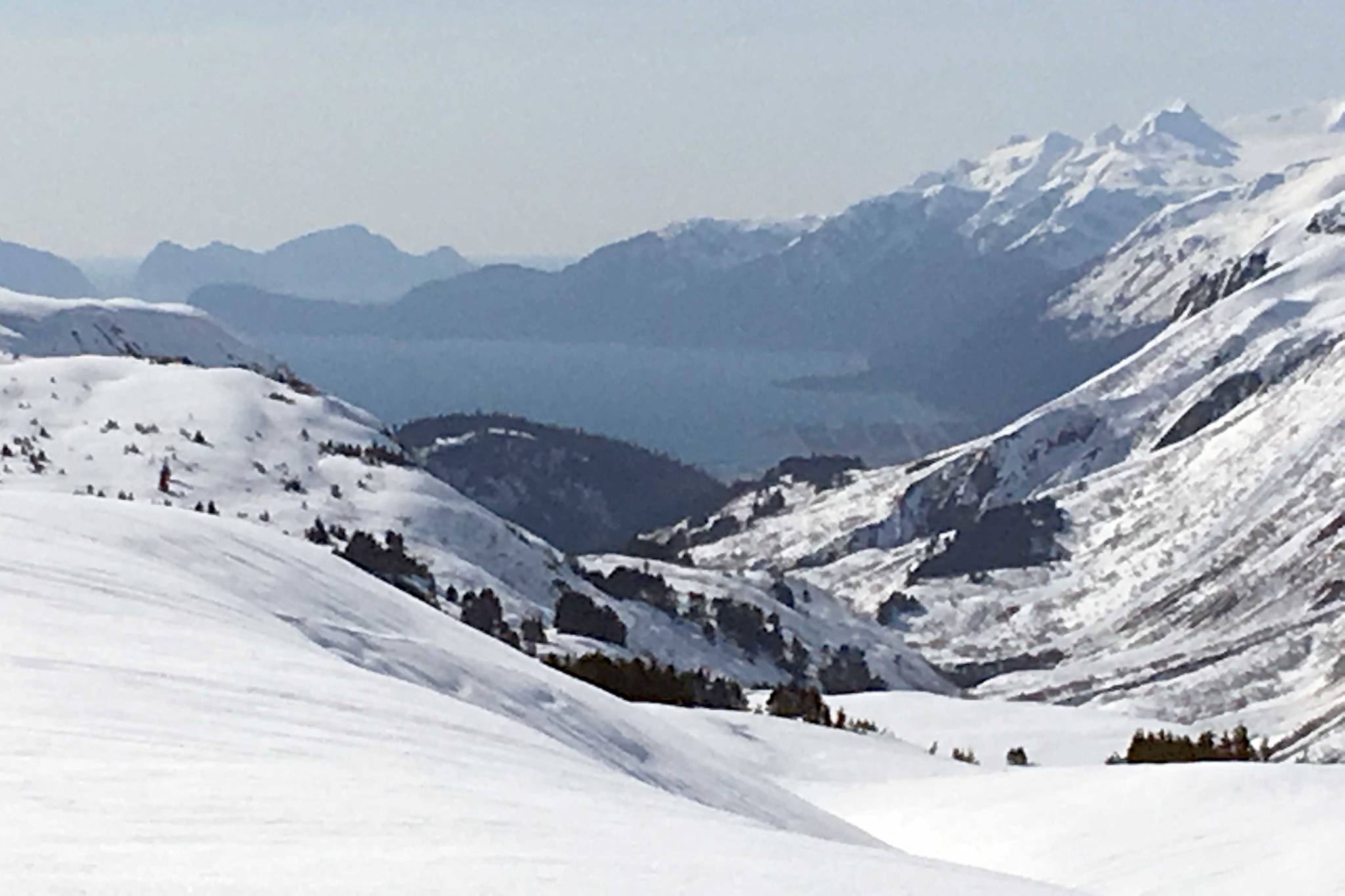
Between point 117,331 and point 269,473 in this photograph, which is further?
point 117,331

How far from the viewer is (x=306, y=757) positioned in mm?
9961

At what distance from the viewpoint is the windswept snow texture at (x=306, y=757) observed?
7477 mm

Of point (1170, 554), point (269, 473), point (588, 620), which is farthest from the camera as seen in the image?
point (1170, 554)

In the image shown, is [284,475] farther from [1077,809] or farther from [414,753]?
[414,753]

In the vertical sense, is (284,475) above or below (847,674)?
above

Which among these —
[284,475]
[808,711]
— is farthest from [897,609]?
[808,711]

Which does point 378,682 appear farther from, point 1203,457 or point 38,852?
point 1203,457

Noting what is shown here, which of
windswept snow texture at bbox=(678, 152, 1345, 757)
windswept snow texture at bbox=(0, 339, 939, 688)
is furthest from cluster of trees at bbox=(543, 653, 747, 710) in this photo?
windswept snow texture at bbox=(678, 152, 1345, 757)

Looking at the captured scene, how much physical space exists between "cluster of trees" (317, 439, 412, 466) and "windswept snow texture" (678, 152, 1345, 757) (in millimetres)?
49749

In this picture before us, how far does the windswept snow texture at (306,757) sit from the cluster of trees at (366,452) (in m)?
45.4

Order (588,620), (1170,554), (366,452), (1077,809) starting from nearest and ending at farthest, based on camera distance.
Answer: (1077,809) < (588,620) < (366,452) < (1170,554)

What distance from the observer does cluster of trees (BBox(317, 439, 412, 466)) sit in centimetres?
6322

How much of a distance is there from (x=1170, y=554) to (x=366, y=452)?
97.8 metres

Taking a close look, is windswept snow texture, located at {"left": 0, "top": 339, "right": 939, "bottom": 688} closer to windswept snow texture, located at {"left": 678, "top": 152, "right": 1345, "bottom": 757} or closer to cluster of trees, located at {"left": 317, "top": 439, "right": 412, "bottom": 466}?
cluster of trees, located at {"left": 317, "top": 439, "right": 412, "bottom": 466}
